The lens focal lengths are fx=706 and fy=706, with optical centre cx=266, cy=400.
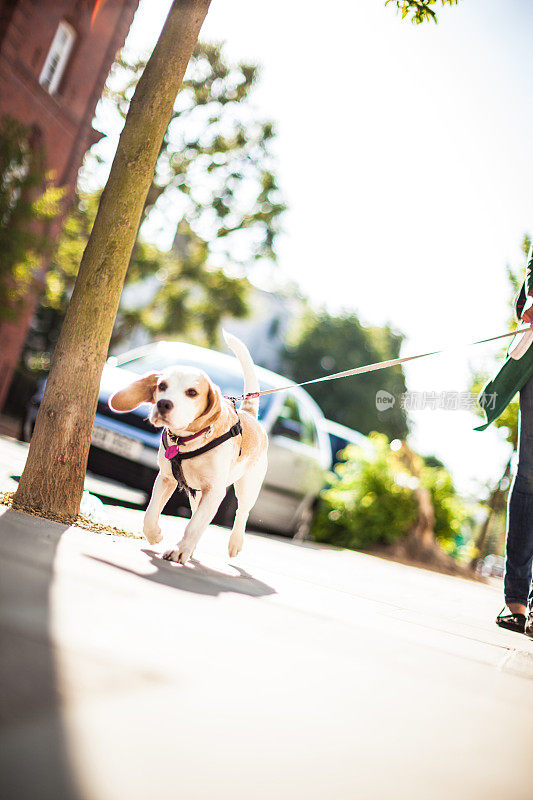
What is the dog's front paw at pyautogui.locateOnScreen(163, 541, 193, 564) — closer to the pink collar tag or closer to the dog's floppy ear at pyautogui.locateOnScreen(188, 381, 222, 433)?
the pink collar tag

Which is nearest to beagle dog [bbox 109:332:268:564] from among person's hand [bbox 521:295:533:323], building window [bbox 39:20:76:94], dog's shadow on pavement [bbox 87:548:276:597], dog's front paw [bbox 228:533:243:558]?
dog's shadow on pavement [bbox 87:548:276:597]

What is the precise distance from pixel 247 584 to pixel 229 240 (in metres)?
27.7

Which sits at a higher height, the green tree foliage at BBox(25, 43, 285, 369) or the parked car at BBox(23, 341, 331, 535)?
the green tree foliage at BBox(25, 43, 285, 369)

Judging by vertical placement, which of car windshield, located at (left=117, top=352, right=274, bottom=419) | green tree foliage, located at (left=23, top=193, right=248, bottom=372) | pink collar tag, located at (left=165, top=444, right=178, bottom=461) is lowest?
pink collar tag, located at (left=165, top=444, right=178, bottom=461)

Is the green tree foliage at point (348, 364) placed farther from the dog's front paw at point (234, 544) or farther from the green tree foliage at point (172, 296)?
the dog's front paw at point (234, 544)

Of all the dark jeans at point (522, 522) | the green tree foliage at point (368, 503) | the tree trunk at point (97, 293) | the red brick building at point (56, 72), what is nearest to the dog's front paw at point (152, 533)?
the tree trunk at point (97, 293)

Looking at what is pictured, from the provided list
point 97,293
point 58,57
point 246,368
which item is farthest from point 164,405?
point 58,57

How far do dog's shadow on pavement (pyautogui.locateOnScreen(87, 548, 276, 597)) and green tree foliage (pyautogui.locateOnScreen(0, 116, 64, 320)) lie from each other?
359 inches

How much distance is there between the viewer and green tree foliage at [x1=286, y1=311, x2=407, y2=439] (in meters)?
47.8

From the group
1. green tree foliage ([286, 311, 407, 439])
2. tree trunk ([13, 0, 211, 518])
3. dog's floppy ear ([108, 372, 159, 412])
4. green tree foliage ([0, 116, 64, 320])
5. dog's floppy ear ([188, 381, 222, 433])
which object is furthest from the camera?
green tree foliage ([286, 311, 407, 439])

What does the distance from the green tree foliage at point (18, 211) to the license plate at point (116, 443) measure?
5868 mm

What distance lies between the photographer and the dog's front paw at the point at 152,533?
3.65m

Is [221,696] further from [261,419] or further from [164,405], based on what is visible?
[261,419]

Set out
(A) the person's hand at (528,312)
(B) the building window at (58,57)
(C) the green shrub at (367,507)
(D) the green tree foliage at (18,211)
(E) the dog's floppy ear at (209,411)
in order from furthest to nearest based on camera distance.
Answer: (B) the building window at (58,57), (D) the green tree foliage at (18,211), (C) the green shrub at (367,507), (A) the person's hand at (528,312), (E) the dog's floppy ear at (209,411)
